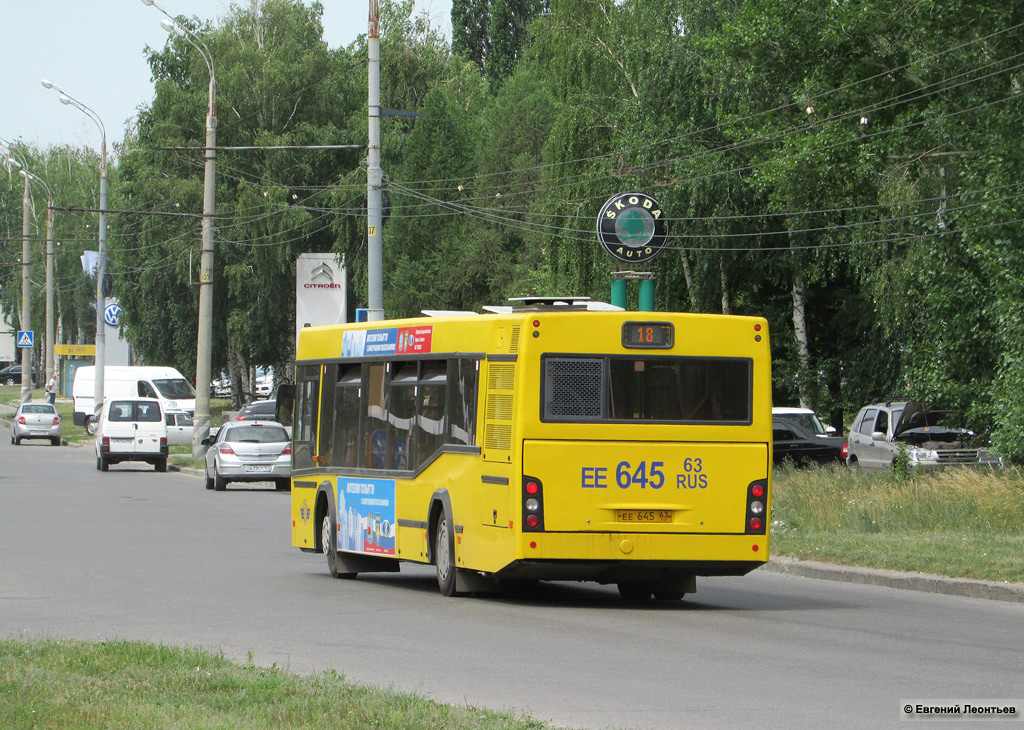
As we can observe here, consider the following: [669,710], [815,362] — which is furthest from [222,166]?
[669,710]

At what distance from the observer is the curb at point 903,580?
1520cm

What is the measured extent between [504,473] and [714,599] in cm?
291

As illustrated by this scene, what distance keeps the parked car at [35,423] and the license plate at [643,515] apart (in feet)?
161

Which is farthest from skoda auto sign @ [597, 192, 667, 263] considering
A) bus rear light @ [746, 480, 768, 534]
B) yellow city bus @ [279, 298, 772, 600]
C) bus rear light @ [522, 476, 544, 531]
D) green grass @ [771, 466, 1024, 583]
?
bus rear light @ [522, 476, 544, 531]

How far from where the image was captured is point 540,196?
55062 millimetres

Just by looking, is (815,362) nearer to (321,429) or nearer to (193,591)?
(321,429)

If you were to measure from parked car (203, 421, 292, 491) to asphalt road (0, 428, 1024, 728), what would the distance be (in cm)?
1449

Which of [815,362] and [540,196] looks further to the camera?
[540,196]

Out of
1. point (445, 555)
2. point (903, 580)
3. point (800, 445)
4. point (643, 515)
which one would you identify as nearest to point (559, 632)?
point (643, 515)

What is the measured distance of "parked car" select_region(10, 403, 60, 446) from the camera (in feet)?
195

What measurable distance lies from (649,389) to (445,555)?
2.65m

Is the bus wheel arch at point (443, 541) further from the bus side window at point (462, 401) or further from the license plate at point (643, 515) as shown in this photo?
the license plate at point (643, 515)

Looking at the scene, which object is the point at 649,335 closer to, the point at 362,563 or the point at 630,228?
the point at 362,563

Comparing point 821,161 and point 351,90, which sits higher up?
point 351,90
